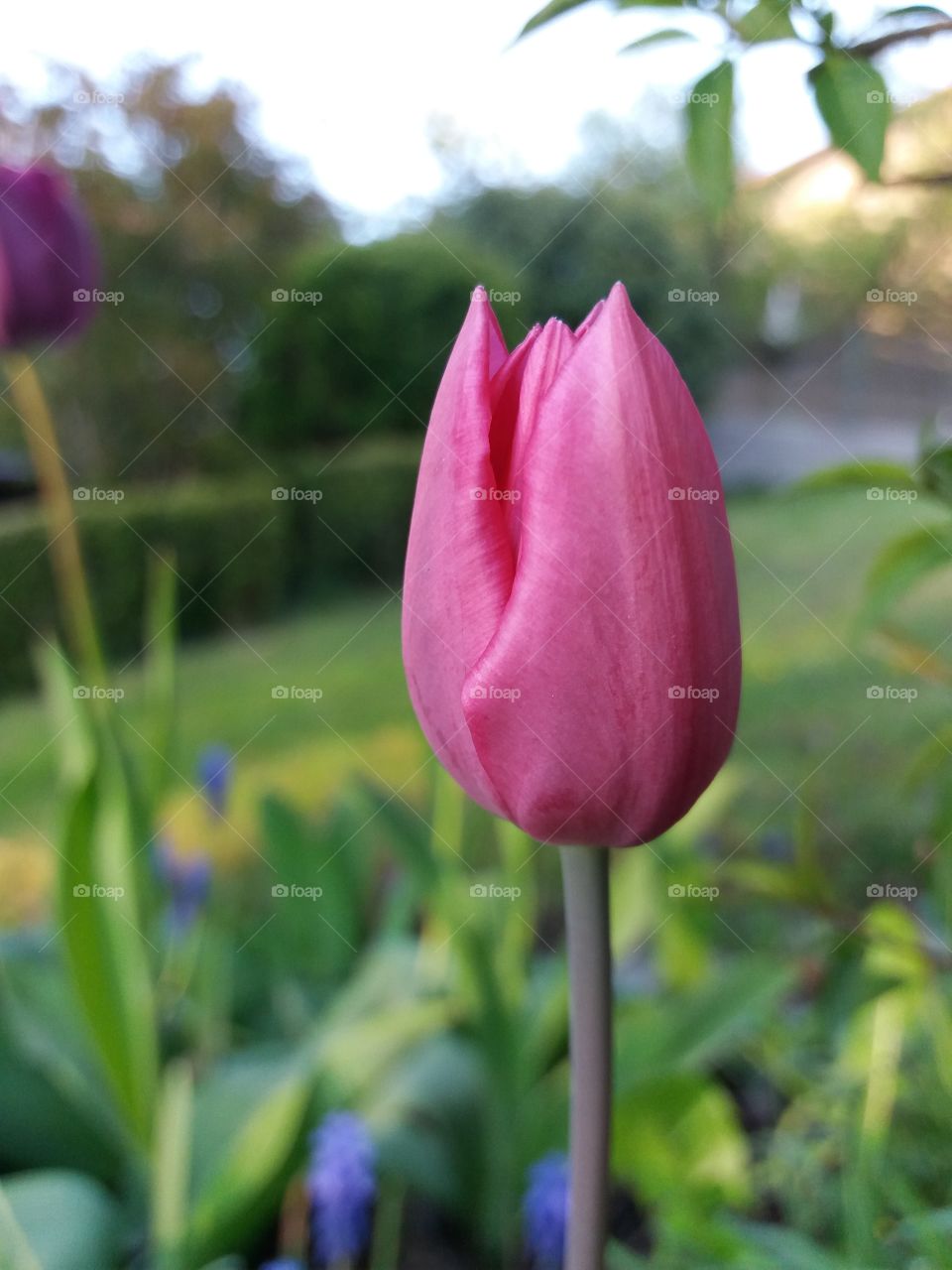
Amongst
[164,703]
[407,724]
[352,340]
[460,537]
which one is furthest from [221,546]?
[460,537]

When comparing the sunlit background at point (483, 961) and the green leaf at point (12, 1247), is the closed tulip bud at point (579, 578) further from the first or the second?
the green leaf at point (12, 1247)

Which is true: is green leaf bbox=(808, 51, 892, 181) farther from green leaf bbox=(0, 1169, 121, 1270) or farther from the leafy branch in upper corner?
green leaf bbox=(0, 1169, 121, 1270)

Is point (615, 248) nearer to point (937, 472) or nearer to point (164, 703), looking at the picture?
point (164, 703)

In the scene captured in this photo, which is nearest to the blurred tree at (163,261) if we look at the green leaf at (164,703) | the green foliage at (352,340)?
the green foliage at (352,340)

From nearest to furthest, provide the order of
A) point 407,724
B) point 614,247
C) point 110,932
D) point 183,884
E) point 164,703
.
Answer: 1. point 110,932
2. point 164,703
3. point 183,884
4. point 407,724
5. point 614,247

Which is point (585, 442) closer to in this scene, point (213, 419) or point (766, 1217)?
Answer: point (766, 1217)

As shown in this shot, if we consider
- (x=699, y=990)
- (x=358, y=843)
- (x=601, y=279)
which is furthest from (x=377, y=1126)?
(x=601, y=279)

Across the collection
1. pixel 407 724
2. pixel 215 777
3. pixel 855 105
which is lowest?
pixel 215 777
